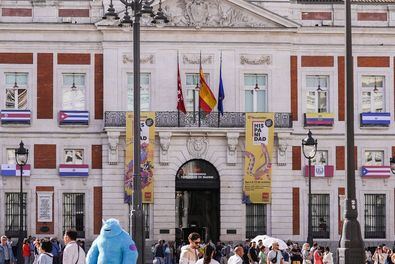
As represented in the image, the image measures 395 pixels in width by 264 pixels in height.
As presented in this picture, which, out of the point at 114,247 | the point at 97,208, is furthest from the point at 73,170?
the point at 114,247

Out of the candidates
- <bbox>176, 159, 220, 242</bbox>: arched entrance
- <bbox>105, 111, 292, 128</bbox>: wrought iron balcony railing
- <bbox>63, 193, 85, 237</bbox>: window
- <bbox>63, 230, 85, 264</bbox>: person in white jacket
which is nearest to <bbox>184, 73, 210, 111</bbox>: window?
<bbox>105, 111, 292, 128</bbox>: wrought iron balcony railing

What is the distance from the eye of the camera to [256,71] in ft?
182

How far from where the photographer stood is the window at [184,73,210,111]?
2180 inches

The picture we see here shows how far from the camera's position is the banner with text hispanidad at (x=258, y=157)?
178 ft

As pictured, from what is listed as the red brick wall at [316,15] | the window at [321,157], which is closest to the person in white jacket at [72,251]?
the window at [321,157]

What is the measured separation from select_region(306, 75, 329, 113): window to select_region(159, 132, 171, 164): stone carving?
6.87 metres

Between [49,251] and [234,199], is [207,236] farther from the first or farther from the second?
[49,251]

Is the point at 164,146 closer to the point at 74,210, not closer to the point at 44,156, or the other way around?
the point at 74,210

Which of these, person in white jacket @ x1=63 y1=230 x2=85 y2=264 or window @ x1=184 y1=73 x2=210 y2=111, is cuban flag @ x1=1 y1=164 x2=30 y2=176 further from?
person in white jacket @ x1=63 y1=230 x2=85 y2=264

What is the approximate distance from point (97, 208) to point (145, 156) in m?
3.31

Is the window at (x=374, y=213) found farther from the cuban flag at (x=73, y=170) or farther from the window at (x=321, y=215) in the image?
the cuban flag at (x=73, y=170)

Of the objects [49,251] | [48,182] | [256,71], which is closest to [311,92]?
[256,71]

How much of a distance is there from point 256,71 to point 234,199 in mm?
5954

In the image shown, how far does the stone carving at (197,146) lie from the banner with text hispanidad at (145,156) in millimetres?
1878
